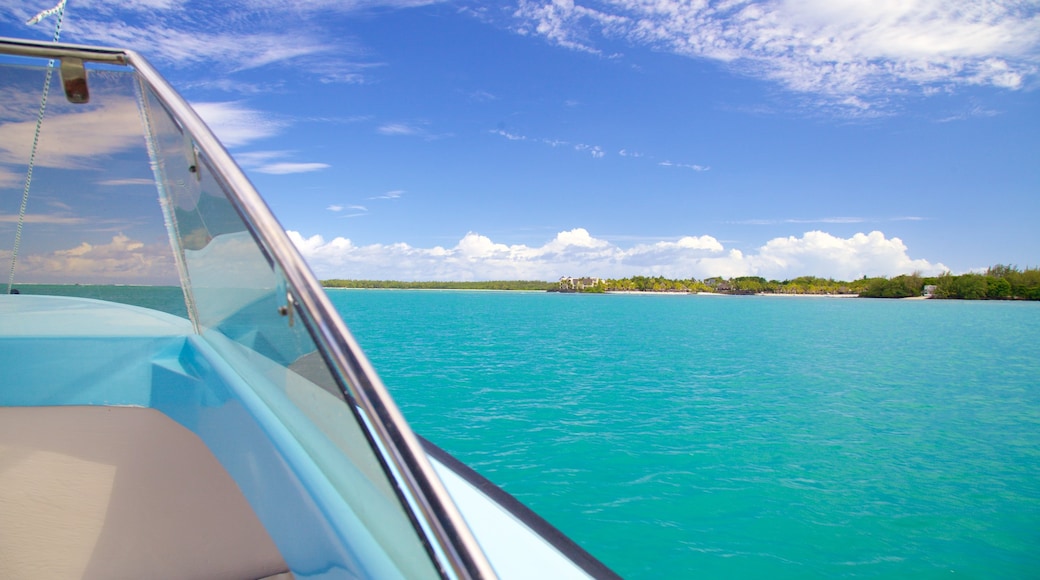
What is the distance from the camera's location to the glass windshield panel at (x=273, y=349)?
763 mm

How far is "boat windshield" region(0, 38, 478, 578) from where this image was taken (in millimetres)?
768

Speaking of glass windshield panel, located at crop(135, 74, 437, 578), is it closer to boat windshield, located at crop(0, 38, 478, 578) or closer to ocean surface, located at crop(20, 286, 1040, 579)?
boat windshield, located at crop(0, 38, 478, 578)

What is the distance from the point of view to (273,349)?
99cm

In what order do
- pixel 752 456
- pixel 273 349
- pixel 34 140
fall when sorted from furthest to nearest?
pixel 752 456 < pixel 34 140 < pixel 273 349

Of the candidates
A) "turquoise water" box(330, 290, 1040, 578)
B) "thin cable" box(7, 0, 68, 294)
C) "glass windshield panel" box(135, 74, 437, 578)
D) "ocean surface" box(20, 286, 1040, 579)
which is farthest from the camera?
"turquoise water" box(330, 290, 1040, 578)

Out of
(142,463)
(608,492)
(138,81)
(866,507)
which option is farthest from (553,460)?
(138,81)

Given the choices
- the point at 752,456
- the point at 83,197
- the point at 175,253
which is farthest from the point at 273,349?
the point at 752,456

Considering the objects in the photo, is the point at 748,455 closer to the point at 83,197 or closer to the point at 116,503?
the point at 116,503

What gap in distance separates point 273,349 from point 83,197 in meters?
1.31

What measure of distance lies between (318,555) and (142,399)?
1.27 meters

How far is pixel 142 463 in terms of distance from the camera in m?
1.76

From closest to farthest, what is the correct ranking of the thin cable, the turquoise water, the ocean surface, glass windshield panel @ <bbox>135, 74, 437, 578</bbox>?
glass windshield panel @ <bbox>135, 74, 437, 578</bbox> < the thin cable < the ocean surface < the turquoise water

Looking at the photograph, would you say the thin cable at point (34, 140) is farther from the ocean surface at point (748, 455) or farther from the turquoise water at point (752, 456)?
the turquoise water at point (752, 456)

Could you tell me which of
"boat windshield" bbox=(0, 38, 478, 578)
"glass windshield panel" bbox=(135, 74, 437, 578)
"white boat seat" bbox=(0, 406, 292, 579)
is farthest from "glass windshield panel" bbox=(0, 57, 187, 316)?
"white boat seat" bbox=(0, 406, 292, 579)
